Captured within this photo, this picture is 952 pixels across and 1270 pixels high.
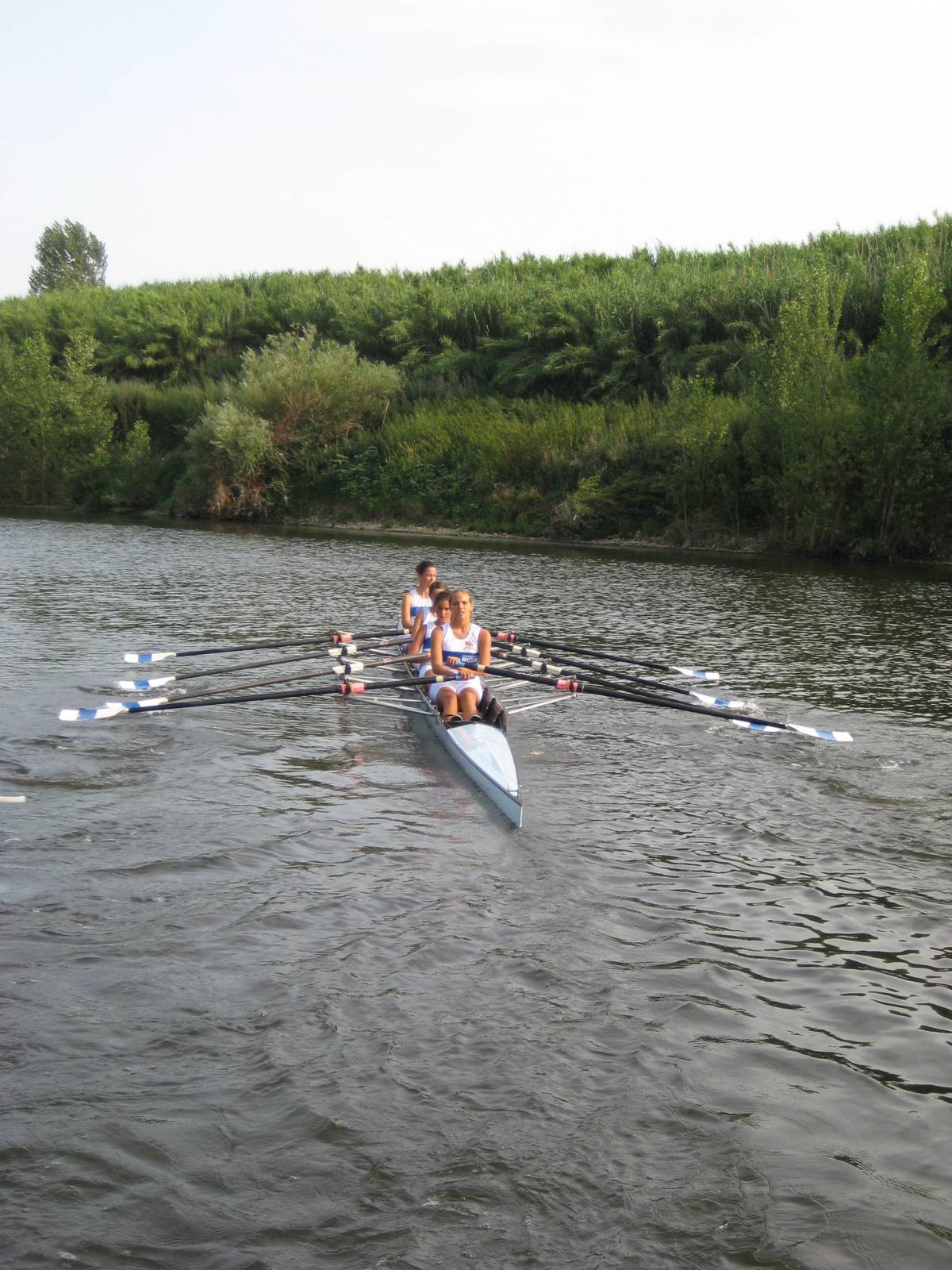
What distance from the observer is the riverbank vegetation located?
34125 millimetres

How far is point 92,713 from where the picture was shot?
37.9 feet

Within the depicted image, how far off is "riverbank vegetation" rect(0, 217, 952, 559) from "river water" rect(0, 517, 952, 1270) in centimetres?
2266

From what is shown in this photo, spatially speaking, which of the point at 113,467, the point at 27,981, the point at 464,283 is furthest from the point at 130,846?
the point at 464,283

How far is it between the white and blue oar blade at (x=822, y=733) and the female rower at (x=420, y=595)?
4.62 meters

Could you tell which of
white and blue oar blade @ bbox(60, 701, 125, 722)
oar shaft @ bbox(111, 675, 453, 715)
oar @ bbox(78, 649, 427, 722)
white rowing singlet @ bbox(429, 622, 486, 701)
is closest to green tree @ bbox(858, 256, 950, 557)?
oar @ bbox(78, 649, 427, 722)

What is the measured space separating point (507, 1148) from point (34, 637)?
14378mm

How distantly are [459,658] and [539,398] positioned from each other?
126 feet

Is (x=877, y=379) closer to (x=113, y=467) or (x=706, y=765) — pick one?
(x=706, y=765)

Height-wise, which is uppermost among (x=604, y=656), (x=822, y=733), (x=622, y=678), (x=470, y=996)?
(x=604, y=656)

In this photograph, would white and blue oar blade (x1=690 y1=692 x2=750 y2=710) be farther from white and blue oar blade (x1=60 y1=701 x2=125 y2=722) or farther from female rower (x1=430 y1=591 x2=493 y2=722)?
white and blue oar blade (x1=60 y1=701 x2=125 y2=722)

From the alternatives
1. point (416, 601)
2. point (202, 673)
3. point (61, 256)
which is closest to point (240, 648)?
point (202, 673)

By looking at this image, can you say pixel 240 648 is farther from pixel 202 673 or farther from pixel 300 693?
pixel 300 693

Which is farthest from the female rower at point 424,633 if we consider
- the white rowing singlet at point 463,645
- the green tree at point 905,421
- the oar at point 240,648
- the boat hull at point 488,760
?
the green tree at point 905,421

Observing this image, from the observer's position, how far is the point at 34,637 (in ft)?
57.3
